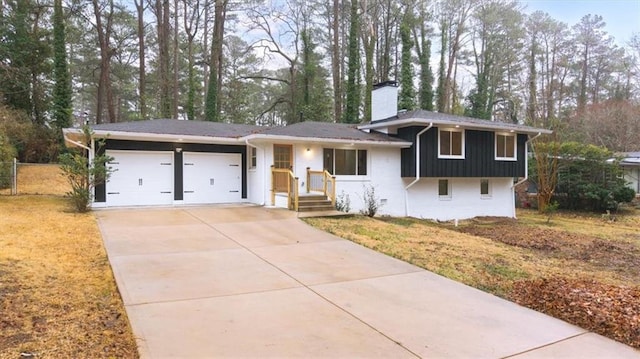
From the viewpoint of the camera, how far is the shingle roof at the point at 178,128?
12.0 metres

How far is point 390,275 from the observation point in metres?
5.57

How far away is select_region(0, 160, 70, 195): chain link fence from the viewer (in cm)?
1442

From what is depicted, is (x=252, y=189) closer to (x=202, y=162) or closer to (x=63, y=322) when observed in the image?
(x=202, y=162)

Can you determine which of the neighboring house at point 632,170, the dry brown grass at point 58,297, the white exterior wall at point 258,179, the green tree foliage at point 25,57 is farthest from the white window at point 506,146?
the green tree foliage at point 25,57

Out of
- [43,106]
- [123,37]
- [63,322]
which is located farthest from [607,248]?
[123,37]

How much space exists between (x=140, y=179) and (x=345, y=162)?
6.81 meters

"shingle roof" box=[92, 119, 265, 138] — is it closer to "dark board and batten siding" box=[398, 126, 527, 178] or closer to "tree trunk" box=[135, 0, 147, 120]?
"dark board and batten siding" box=[398, 126, 527, 178]

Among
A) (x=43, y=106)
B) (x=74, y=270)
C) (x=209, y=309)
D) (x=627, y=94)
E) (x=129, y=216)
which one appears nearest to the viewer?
(x=209, y=309)

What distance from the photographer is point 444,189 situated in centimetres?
1570

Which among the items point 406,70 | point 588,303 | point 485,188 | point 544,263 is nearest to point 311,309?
point 588,303

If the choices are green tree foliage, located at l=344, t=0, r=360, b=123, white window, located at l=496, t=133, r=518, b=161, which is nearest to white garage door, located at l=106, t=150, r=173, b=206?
white window, located at l=496, t=133, r=518, b=161

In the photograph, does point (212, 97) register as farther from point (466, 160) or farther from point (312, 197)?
point (466, 160)

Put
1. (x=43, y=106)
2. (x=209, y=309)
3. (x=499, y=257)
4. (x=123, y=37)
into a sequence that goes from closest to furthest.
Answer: (x=209, y=309), (x=499, y=257), (x=43, y=106), (x=123, y=37)

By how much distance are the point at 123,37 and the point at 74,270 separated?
86.1 feet
